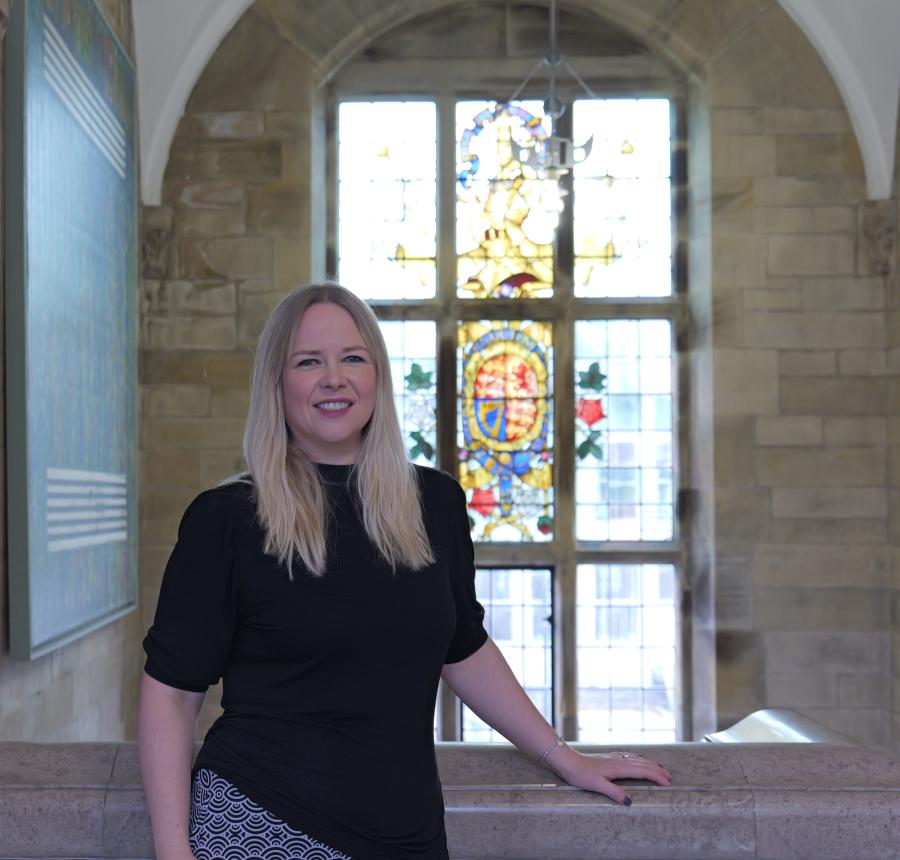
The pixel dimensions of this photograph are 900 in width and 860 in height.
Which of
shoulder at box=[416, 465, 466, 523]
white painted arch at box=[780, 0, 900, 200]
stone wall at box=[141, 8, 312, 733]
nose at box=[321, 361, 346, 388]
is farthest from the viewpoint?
stone wall at box=[141, 8, 312, 733]

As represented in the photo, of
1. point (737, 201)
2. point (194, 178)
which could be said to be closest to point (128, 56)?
point (194, 178)

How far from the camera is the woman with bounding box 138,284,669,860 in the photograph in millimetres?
1578

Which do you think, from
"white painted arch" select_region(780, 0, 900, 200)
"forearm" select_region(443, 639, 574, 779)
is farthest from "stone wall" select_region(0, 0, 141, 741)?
"white painted arch" select_region(780, 0, 900, 200)

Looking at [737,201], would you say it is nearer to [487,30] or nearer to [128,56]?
[487,30]

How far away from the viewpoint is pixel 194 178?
671cm

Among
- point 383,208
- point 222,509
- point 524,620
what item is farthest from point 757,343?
point 222,509

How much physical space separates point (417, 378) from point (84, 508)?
2716 mm

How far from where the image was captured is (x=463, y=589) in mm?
1812

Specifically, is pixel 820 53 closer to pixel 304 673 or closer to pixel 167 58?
pixel 167 58

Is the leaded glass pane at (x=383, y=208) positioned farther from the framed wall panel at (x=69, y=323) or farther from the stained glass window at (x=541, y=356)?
the framed wall panel at (x=69, y=323)

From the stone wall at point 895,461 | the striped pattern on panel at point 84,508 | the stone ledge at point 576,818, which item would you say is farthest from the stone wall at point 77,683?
the stone wall at point 895,461

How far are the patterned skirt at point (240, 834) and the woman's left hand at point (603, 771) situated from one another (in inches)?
19.2

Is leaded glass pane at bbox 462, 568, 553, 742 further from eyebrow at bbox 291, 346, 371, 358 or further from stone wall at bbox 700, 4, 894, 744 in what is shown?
eyebrow at bbox 291, 346, 371, 358

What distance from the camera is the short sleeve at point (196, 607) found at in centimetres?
159
